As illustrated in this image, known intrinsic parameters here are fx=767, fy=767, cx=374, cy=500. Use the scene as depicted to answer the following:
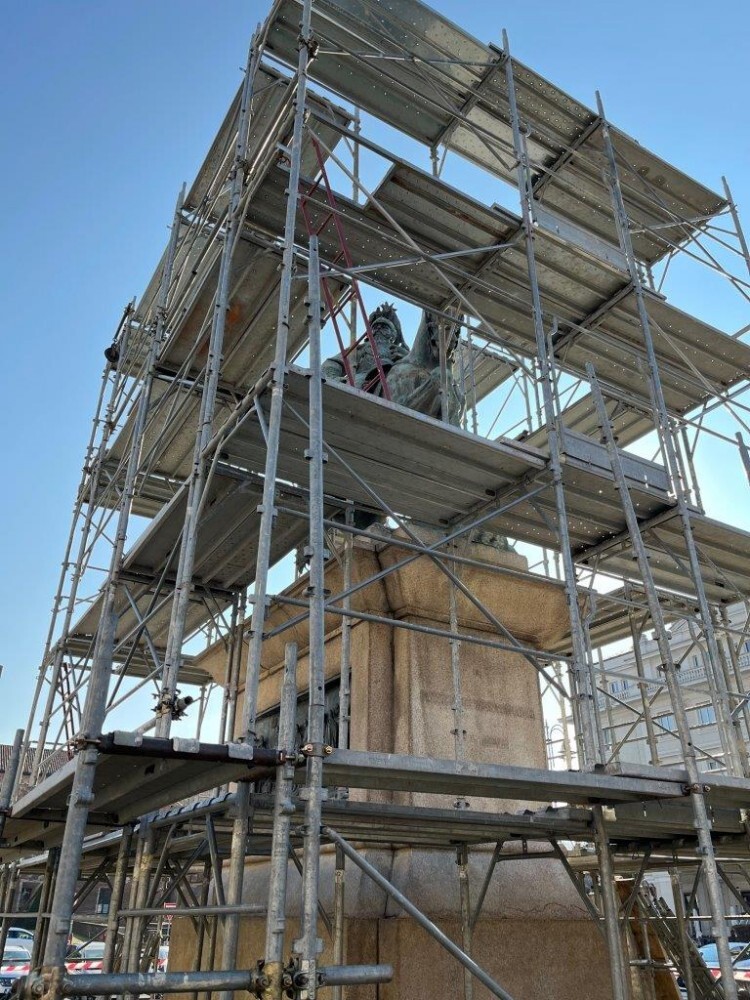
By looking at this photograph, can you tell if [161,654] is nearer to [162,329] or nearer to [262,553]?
[162,329]

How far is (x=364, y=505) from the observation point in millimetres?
9719

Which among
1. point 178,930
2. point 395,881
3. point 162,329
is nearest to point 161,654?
point 178,930

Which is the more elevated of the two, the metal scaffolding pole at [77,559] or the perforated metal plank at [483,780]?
the metal scaffolding pole at [77,559]

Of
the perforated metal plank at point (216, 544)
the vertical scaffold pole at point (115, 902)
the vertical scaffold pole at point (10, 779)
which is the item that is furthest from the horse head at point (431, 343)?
the vertical scaffold pole at point (115, 902)

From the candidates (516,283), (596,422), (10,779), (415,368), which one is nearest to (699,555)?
(596,422)

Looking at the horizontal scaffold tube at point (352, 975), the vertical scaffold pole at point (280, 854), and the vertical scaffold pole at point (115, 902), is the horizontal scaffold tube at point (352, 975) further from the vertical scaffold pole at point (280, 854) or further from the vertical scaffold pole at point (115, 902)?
the vertical scaffold pole at point (115, 902)

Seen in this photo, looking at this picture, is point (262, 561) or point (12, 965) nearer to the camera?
point (262, 561)

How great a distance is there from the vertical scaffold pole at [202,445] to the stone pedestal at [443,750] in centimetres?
251

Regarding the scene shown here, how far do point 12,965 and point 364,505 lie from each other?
69.2 feet

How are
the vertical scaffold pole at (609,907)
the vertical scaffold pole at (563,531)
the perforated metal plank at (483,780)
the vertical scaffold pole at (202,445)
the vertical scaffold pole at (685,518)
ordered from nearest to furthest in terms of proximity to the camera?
the perforated metal plank at (483,780) → the vertical scaffold pole at (609,907) → the vertical scaffold pole at (563,531) → the vertical scaffold pole at (202,445) → the vertical scaffold pole at (685,518)

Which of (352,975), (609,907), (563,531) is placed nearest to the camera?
(352,975)

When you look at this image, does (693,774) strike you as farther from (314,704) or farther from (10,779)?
(10,779)

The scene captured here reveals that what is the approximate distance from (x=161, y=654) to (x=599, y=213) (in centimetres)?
1092

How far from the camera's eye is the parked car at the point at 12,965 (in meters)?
17.4
